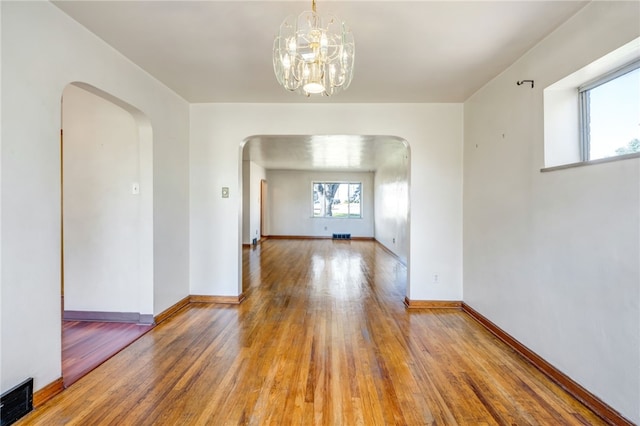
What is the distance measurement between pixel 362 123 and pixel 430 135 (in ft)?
2.71

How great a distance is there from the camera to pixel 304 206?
10.3m

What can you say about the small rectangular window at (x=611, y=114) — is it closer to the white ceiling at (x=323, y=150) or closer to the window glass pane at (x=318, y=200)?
the white ceiling at (x=323, y=150)

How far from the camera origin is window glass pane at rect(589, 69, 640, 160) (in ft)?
5.36

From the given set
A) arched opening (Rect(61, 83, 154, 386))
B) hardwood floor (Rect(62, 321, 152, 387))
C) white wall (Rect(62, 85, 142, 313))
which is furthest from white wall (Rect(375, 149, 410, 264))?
hardwood floor (Rect(62, 321, 152, 387))

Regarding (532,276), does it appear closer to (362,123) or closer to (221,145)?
(362,123)

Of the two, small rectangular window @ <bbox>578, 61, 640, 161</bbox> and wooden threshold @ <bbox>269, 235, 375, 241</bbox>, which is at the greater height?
small rectangular window @ <bbox>578, 61, 640, 161</bbox>

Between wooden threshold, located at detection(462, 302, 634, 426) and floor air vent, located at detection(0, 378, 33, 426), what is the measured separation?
3.24 m

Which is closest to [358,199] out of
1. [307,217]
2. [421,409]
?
[307,217]

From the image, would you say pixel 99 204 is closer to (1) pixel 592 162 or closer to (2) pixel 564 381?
(1) pixel 592 162

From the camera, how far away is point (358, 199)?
10328mm

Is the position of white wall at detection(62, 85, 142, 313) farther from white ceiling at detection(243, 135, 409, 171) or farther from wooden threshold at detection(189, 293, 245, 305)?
white ceiling at detection(243, 135, 409, 171)

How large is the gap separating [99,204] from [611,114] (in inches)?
166

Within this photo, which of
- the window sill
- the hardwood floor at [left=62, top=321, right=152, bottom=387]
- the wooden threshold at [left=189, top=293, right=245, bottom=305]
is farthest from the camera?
the wooden threshold at [left=189, top=293, right=245, bottom=305]

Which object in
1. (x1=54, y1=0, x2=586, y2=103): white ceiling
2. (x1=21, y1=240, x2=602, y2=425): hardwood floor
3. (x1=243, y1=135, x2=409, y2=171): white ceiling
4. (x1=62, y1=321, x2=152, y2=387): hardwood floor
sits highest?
(x1=243, y1=135, x2=409, y2=171): white ceiling
